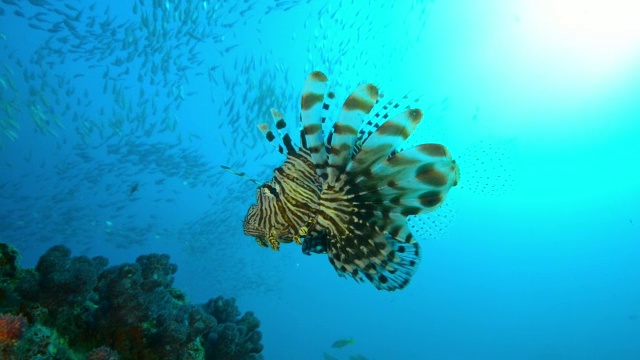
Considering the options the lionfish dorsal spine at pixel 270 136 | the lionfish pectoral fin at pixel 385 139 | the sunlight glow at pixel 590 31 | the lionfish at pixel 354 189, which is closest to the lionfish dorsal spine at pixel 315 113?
the lionfish at pixel 354 189

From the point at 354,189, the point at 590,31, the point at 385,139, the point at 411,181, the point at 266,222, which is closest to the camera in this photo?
the point at 385,139

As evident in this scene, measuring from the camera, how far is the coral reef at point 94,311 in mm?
3504

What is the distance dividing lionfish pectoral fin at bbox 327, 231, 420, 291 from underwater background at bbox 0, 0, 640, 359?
0.81 meters

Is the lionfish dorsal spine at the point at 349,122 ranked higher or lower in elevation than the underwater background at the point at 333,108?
lower

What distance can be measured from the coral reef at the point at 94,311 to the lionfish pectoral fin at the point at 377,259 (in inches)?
85.7

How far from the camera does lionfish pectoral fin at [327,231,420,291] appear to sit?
2.70 meters

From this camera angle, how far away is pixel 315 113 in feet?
8.09

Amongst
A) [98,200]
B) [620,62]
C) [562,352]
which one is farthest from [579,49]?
[562,352]

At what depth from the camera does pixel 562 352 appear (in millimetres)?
52156

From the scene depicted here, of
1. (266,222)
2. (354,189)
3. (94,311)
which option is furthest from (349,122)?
(94,311)

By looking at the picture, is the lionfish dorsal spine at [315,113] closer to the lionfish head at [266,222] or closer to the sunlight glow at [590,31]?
the lionfish head at [266,222]

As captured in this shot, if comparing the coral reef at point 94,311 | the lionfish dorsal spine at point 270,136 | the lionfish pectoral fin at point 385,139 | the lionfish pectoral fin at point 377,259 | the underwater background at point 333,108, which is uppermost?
the underwater background at point 333,108

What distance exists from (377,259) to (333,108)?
1345 centimetres

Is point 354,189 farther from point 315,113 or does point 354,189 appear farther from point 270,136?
point 270,136
